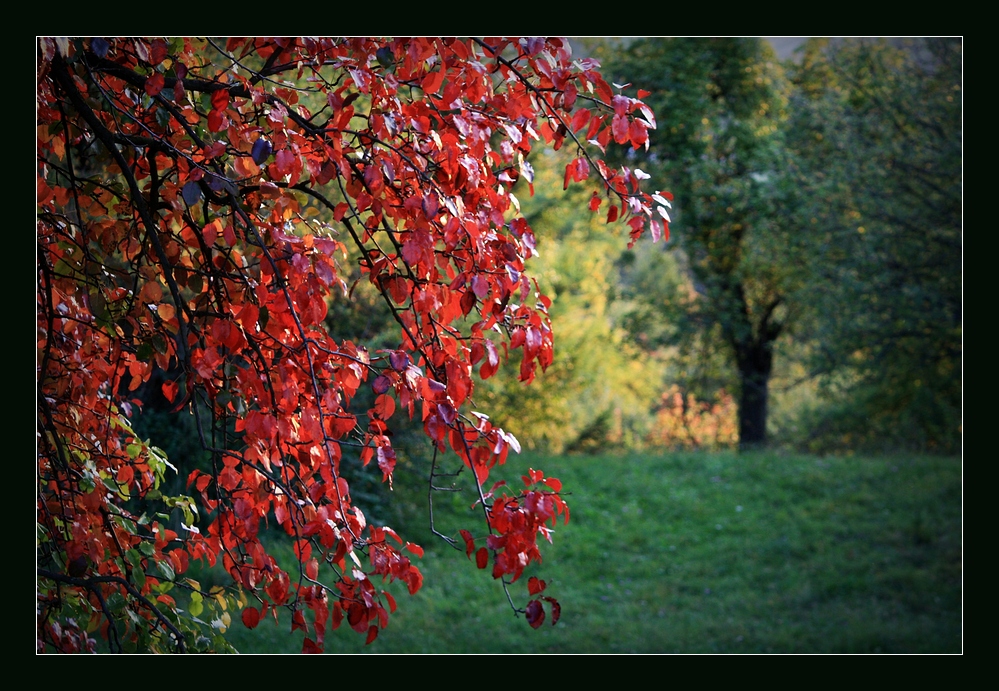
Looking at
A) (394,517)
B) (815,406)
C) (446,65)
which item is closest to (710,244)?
(815,406)

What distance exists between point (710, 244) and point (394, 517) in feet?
9.20

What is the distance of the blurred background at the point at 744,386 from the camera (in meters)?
3.70

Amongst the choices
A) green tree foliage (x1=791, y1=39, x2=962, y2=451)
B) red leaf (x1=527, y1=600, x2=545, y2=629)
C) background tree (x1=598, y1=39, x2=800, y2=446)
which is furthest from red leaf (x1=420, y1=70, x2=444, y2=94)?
background tree (x1=598, y1=39, x2=800, y2=446)

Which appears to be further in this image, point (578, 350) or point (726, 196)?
point (578, 350)

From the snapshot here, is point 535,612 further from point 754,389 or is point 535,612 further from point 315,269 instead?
point 754,389

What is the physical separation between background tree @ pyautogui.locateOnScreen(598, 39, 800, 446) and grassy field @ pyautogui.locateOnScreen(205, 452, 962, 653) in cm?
94

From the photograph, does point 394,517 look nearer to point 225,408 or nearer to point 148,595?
point 148,595

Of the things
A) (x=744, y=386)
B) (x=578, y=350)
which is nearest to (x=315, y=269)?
(x=578, y=350)

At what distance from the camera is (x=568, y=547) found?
13.3 feet

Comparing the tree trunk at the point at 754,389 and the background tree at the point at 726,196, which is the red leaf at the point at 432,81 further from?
the tree trunk at the point at 754,389

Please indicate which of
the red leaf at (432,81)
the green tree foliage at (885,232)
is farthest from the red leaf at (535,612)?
the green tree foliage at (885,232)

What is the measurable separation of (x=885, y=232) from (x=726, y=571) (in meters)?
1.81

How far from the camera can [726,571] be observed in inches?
159

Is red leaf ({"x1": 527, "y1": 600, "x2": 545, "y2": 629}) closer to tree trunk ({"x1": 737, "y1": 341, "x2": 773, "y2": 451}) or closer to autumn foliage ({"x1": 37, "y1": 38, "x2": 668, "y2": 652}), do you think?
autumn foliage ({"x1": 37, "y1": 38, "x2": 668, "y2": 652})
